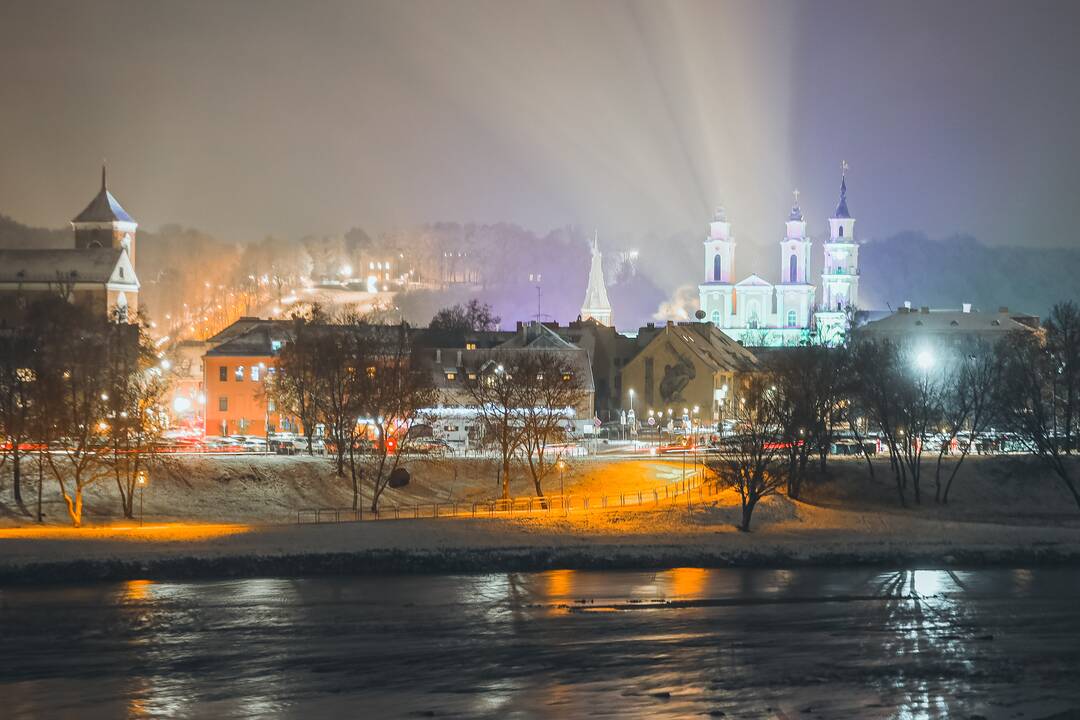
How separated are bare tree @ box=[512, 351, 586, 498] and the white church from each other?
108 meters

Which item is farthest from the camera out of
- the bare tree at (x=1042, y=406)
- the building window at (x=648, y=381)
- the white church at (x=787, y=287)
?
the white church at (x=787, y=287)

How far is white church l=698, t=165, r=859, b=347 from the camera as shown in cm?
17925

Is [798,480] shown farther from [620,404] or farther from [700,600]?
[620,404]

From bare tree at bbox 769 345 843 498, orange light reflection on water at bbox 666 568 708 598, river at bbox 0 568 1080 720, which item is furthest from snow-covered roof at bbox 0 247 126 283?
orange light reflection on water at bbox 666 568 708 598

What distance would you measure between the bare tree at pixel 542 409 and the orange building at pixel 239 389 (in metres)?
22.5

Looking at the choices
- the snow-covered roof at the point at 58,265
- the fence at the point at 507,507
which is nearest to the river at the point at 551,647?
the fence at the point at 507,507

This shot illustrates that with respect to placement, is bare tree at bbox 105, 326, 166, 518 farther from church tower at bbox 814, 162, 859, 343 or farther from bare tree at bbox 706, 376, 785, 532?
church tower at bbox 814, 162, 859, 343

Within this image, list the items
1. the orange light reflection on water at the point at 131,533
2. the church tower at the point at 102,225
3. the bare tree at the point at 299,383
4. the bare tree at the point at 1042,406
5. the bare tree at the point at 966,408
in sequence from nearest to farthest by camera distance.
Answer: the orange light reflection on water at the point at 131,533
the bare tree at the point at 1042,406
the bare tree at the point at 966,408
the bare tree at the point at 299,383
the church tower at the point at 102,225

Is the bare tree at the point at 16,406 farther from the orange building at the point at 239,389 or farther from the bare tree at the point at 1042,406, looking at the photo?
the bare tree at the point at 1042,406

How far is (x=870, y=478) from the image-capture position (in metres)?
61.7

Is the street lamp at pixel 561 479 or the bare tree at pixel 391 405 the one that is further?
the bare tree at pixel 391 405

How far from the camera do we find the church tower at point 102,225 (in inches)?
5856

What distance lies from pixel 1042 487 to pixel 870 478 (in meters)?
7.39

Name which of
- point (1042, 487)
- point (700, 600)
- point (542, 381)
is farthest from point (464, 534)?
point (1042, 487)
